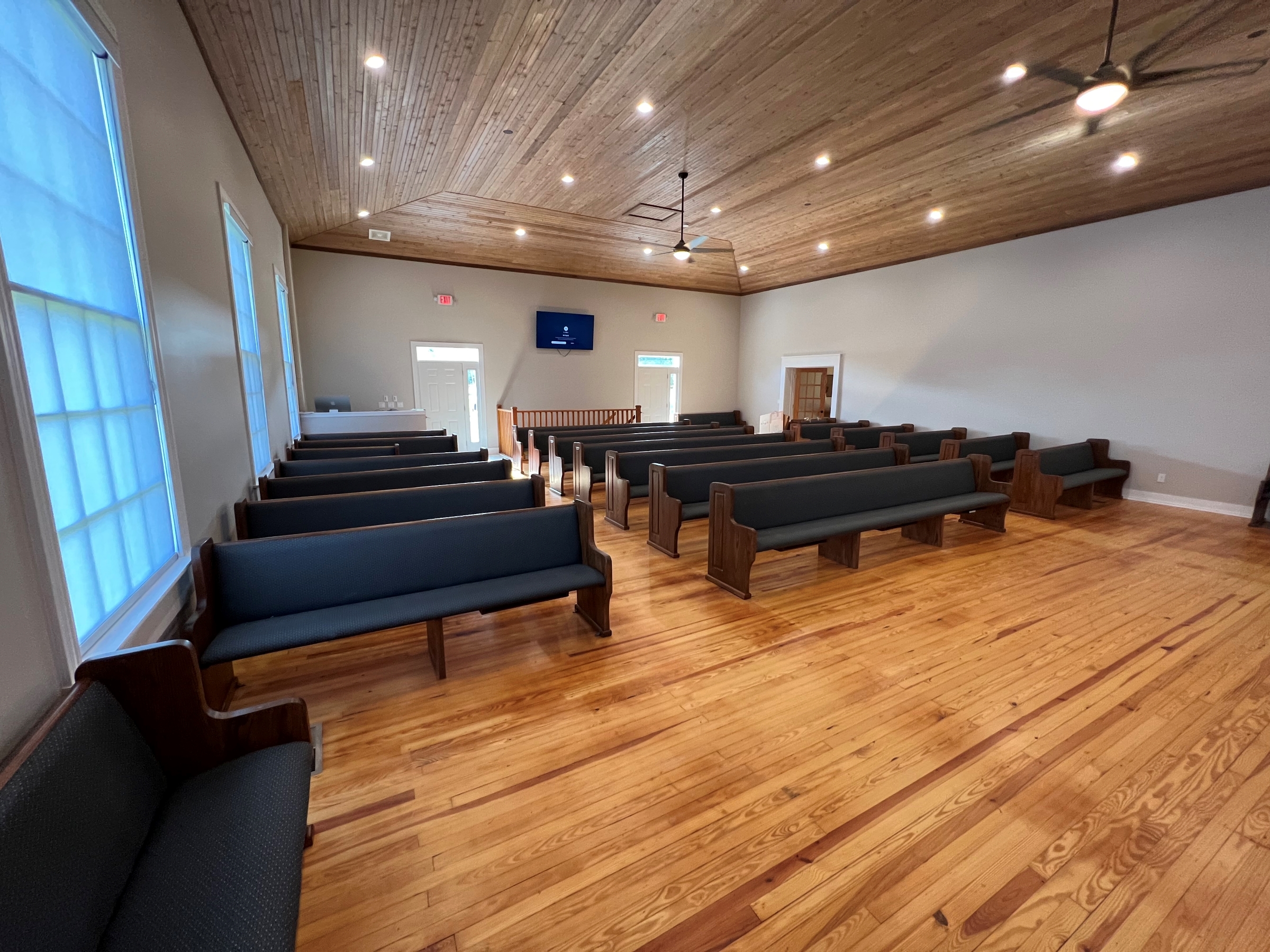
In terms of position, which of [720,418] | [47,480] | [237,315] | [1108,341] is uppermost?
[1108,341]

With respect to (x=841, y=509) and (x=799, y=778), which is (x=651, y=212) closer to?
(x=841, y=509)

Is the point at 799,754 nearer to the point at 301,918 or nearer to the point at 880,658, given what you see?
the point at 880,658

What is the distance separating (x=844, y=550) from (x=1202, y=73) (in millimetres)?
3914

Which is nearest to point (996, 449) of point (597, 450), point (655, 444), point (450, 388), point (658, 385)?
point (655, 444)

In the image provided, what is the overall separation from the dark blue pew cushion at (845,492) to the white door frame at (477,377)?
21.1 ft

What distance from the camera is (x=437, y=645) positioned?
2.25 metres

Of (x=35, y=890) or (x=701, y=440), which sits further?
(x=701, y=440)

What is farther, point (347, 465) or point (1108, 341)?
point (1108, 341)

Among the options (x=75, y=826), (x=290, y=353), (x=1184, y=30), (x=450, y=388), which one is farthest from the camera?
(x=450, y=388)

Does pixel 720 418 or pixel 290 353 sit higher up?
pixel 290 353

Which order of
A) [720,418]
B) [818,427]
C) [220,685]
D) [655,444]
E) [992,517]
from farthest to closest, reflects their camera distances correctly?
[720,418], [818,427], [655,444], [992,517], [220,685]

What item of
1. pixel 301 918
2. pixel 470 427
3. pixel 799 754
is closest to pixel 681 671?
pixel 799 754

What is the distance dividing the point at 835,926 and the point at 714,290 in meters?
10.4

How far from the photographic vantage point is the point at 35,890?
0.78m
